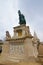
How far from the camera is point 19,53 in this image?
1794 centimetres

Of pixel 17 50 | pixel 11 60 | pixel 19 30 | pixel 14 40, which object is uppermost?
pixel 19 30

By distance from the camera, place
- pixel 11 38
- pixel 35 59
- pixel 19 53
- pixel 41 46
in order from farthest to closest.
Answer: pixel 41 46 < pixel 11 38 < pixel 19 53 < pixel 35 59

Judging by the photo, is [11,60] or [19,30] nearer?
[11,60]

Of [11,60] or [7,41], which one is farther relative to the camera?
[7,41]

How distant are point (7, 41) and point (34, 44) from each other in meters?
3.46

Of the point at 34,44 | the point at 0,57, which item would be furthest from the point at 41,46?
the point at 0,57

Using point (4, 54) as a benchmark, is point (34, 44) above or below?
above

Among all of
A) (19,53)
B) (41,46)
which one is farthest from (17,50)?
(41,46)

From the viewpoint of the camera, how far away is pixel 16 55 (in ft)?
59.4

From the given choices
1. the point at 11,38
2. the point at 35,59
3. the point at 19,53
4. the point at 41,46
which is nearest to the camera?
the point at 35,59

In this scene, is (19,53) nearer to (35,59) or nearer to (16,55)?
(16,55)

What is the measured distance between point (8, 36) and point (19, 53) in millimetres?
3007

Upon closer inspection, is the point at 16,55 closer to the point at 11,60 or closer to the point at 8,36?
the point at 11,60

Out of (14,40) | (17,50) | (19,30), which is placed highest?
(19,30)
